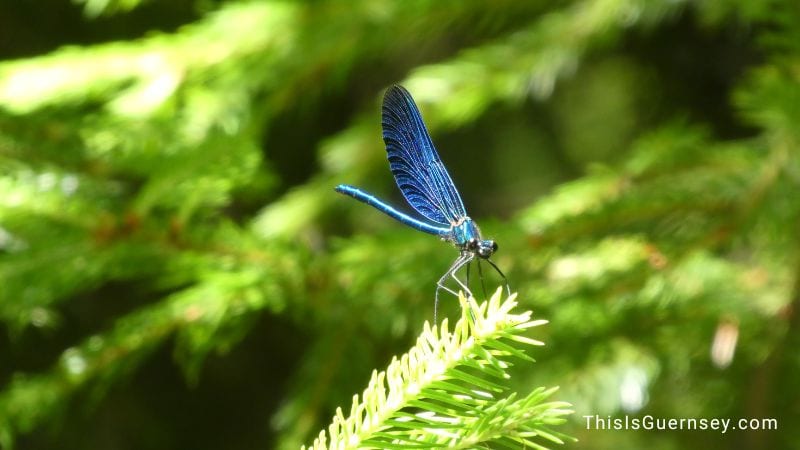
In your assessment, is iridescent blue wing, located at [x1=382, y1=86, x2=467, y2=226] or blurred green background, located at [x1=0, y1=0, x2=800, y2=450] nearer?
iridescent blue wing, located at [x1=382, y1=86, x2=467, y2=226]

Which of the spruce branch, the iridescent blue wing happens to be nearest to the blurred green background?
the iridescent blue wing

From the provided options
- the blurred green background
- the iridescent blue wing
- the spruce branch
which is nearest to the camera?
the spruce branch

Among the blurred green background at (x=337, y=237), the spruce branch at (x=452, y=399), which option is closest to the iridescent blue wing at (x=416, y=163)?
the blurred green background at (x=337, y=237)

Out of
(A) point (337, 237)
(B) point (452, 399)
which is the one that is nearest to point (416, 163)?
(A) point (337, 237)

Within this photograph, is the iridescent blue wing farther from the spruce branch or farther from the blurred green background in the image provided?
the spruce branch

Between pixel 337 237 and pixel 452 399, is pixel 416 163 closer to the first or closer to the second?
pixel 337 237

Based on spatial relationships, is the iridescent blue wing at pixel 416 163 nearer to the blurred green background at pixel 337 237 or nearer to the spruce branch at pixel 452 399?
the blurred green background at pixel 337 237
